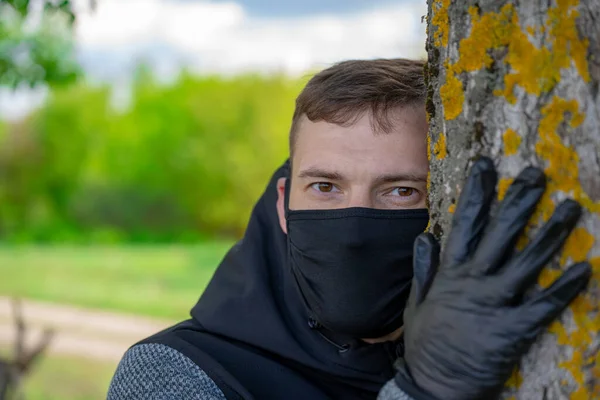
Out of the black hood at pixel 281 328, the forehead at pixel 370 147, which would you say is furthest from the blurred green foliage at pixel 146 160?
the forehead at pixel 370 147

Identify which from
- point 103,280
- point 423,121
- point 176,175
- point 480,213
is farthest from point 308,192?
point 176,175

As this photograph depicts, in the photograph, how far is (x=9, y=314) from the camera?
1558 cm

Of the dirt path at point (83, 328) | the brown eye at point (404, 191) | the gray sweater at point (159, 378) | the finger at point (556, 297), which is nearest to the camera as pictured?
the finger at point (556, 297)

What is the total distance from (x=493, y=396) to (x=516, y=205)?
36 cm

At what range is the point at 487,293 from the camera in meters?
1.40

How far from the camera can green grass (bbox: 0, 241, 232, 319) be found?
16062 mm

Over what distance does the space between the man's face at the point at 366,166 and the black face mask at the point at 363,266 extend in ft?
0.16

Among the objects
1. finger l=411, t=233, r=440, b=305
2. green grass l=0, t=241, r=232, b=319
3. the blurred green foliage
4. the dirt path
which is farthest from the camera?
the blurred green foliage

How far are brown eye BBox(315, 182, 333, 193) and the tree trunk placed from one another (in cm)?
77

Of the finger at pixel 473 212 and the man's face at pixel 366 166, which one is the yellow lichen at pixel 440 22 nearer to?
the finger at pixel 473 212

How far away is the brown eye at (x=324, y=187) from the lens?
88.5 inches

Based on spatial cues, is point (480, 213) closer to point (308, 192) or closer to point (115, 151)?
point (308, 192)

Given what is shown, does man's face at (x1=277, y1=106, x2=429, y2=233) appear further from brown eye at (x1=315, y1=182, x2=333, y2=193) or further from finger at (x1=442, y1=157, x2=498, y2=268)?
finger at (x1=442, y1=157, x2=498, y2=268)

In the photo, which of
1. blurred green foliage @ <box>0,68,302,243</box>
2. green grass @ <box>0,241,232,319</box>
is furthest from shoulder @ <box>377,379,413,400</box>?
blurred green foliage @ <box>0,68,302,243</box>
